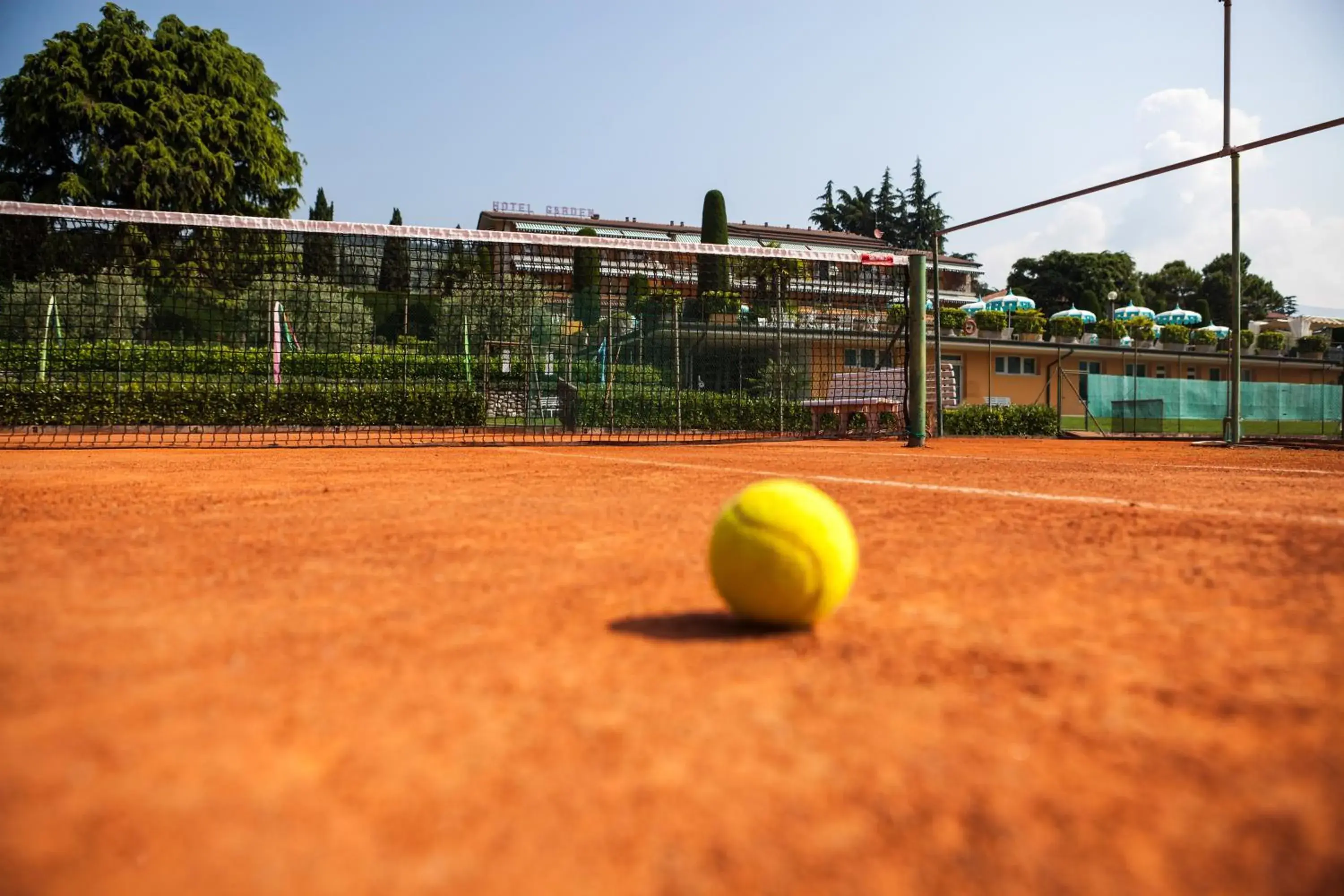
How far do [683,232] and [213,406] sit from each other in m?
44.6

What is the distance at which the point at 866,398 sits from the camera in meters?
18.0

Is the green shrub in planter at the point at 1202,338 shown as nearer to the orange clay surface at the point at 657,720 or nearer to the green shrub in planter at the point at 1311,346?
the green shrub in planter at the point at 1311,346

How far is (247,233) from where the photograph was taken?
16797mm

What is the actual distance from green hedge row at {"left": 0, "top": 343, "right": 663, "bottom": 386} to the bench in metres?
3.69

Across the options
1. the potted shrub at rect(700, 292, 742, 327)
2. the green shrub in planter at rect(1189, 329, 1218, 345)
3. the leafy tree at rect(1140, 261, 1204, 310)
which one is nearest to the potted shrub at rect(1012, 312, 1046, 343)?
the green shrub in planter at rect(1189, 329, 1218, 345)

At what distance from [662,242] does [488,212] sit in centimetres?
4478

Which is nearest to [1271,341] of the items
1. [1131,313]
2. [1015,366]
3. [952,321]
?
[1131,313]

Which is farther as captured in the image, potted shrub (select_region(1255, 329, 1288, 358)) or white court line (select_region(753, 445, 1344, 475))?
potted shrub (select_region(1255, 329, 1288, 358))

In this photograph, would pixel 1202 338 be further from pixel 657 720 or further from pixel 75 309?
pixel 657 720

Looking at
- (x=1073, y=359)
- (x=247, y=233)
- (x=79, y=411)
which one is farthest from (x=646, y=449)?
(x=1073, y=359)

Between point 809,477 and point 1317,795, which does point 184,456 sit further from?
point 1317,795

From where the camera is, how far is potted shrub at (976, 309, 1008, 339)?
3928 cm

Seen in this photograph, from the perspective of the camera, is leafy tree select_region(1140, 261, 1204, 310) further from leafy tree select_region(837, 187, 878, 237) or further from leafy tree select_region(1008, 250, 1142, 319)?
leafy tree select_region(837, 187, 878, 237)

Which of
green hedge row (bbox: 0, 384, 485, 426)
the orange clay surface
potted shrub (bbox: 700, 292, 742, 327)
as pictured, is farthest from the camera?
potted shrub (bbox: 700, 292, 742, 327)
